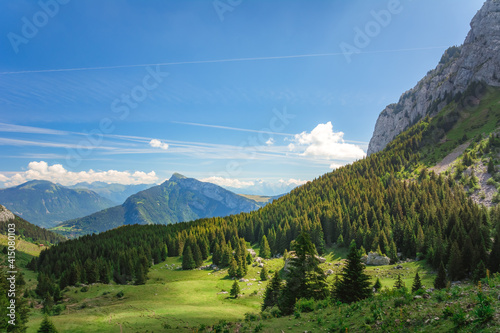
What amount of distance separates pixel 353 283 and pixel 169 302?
48.2 metres

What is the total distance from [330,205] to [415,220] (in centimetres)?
4319

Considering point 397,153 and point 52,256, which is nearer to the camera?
point 52,256

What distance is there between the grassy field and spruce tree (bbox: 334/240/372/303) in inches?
777

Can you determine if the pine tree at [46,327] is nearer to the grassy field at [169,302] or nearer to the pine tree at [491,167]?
the grassy field at [169,302]

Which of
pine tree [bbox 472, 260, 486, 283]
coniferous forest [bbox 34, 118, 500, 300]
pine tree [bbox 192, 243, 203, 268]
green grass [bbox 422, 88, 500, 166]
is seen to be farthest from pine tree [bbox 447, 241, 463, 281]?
green grass [bbox 422, 88, 500, 166]

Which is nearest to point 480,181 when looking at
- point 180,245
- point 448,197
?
point 448,197

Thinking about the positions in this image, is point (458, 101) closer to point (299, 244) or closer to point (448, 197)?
point (448, 197)

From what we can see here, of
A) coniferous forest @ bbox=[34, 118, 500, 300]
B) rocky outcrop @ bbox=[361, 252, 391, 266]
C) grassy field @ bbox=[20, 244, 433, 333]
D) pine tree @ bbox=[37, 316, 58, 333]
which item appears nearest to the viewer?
pine tree @ bbox=[37, 316, 58, 333]

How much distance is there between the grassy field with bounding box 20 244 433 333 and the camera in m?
40.1

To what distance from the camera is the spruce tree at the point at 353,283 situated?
30.6m

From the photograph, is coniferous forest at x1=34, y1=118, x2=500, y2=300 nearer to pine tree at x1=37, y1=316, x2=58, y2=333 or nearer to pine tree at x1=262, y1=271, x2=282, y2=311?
pine tree at x1=262, y1=271, x2=282, y2=311

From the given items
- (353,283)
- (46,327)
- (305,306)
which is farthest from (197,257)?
(353,283)

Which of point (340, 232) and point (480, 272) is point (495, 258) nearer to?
point (480, 272)

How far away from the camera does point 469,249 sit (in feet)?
184
